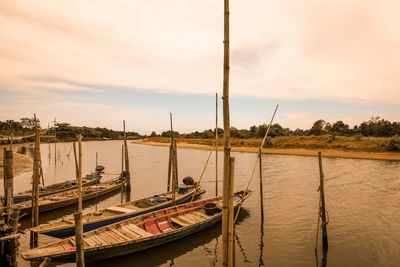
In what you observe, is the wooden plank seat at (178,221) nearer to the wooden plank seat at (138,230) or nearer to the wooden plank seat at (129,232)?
the wooden plank seat at (138,230)

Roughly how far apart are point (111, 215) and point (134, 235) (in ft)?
10.7

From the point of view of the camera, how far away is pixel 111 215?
43.3ft

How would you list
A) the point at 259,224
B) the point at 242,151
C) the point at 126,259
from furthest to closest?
the point at 242,151 < the point at 259,224 < the point at 126,259

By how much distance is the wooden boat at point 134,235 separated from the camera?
8773 millimetres

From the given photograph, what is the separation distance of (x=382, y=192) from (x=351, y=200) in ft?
17.6

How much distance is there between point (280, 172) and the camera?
1315 inches

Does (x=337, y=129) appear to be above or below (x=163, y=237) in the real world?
above

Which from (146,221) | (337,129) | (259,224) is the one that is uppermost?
(337,129)

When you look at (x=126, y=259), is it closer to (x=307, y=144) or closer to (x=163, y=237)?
(x=163, y=237)

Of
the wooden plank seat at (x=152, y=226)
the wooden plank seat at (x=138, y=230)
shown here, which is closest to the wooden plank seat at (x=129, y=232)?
the wooden plank seat at (x=138, y=230)

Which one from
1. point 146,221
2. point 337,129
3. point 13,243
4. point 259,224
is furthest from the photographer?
point 337,129

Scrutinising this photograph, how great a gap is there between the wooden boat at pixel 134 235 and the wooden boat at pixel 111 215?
3.92 ft

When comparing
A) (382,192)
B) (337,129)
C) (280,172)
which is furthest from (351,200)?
A: (337,129)

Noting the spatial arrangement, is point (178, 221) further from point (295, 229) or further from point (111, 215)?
point (295, 229)
